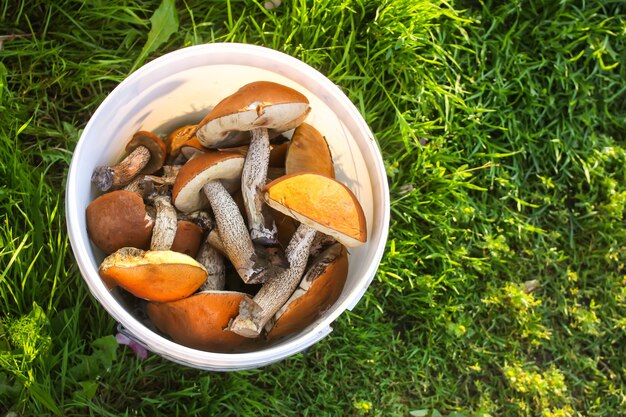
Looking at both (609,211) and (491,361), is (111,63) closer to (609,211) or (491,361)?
(491,361)

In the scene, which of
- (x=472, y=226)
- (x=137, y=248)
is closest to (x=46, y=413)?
(x=137, y=248)

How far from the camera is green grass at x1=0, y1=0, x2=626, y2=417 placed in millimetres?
2057

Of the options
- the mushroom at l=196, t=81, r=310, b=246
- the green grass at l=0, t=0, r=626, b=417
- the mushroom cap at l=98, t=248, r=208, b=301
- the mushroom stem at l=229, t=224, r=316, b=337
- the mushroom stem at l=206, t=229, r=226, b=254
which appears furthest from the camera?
the green grass at l=0, t=0, r=626, b=417

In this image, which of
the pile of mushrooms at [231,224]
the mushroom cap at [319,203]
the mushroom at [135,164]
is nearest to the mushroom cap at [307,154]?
the pile of mushrooms at [231,224]

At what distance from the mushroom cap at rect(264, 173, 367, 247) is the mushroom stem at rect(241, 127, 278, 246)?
18 cm

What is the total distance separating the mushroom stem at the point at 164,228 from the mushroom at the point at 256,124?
8.7 inches

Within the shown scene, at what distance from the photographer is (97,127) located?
5.78ft

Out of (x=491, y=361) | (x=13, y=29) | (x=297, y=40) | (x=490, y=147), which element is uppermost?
(x=13, y=29)

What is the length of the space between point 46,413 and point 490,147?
189 cm

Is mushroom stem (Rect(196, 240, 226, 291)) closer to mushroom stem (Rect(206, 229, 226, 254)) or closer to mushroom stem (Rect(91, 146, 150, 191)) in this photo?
mushroom stem (Rect(206, 229, 226, 254))

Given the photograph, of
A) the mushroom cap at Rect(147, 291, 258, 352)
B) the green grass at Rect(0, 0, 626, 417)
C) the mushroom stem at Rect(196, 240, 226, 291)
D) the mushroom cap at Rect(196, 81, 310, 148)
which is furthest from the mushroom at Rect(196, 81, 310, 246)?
the green grass at Rect(0, 0, 626, 417)

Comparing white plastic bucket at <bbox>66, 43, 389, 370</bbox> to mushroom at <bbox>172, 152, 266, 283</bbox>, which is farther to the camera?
mushroom at <bbox>172, 152, 266, 283</bbox>

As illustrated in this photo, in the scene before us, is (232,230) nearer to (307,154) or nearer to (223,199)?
(223,199)

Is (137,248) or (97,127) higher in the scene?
(97,127)
